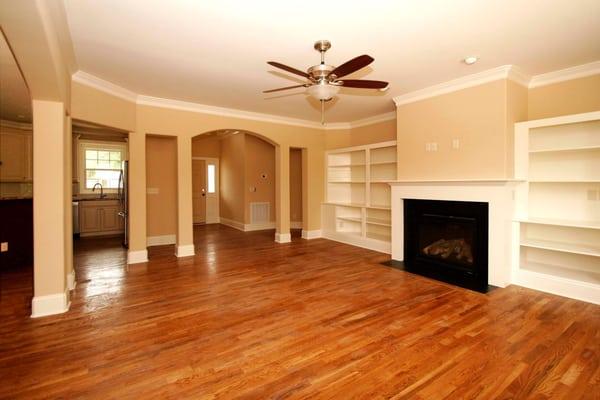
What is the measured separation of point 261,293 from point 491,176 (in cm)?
320

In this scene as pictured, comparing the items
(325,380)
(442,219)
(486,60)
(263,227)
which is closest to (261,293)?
(325,380)

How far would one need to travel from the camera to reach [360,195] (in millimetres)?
7031

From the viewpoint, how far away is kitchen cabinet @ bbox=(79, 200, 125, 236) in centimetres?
727

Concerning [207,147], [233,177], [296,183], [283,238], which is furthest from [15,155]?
[296,183]

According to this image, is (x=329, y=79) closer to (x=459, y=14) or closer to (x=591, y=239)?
(x=459, y=14)

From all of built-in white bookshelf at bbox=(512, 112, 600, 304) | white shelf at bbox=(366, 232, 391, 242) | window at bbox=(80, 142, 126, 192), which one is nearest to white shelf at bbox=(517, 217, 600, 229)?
built-in white bookshelf at bbox=(512, 112, 600, 304)

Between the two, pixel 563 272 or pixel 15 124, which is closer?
pixel 563 272

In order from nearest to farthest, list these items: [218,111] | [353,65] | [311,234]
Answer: [353,65] < [218,111] < [311,234]

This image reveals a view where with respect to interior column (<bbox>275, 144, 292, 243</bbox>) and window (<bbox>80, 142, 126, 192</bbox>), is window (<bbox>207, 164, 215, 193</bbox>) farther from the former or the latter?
Answer: interior column (<bbox>275, 144, 292, 243</bbox>)

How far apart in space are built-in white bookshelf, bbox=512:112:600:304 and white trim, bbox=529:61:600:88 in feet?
1.94

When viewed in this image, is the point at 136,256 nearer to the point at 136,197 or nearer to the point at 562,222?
the point at 136,197

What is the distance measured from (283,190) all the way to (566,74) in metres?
4.84

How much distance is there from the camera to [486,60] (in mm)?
3566

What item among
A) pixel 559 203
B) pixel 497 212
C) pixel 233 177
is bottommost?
pixel 497 212
